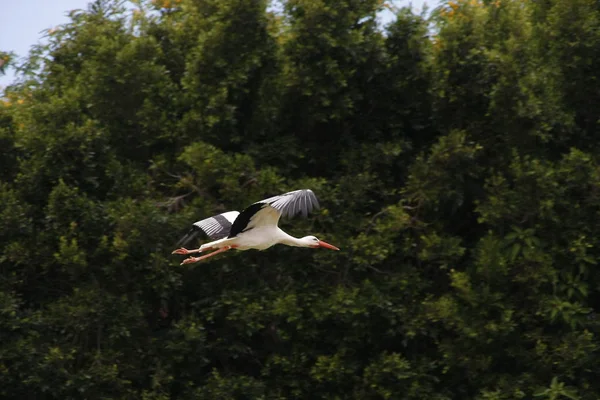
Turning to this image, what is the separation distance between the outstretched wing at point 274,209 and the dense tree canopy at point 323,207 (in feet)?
5.11

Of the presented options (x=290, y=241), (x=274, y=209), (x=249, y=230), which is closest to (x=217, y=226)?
(x=249, y=230)

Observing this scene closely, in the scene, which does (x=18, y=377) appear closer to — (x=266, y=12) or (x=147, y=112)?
(x=147, y=112)

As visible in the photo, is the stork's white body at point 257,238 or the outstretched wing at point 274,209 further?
the stork's white body at point 257,238

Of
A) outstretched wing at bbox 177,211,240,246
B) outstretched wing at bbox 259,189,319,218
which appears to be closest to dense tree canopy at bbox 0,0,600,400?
outstretched wing at bbox 177,211,240,246

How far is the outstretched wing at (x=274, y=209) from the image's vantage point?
27.3ft

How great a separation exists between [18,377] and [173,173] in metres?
2.58

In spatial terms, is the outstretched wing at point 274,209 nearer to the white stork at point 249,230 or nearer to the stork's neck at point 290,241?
the white stork at point 249,230

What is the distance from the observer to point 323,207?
37.1ft

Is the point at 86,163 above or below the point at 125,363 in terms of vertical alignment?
above

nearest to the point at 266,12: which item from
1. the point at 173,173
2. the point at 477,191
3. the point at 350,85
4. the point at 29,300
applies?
the point at 350,85

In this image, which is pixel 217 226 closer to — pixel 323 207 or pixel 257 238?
pixel 257 238

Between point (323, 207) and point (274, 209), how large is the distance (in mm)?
2374

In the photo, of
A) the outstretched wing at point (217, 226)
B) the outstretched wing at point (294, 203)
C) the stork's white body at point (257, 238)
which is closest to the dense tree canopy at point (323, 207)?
the outstretched wing at point (217, 226)

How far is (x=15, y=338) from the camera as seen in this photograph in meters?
11.0
